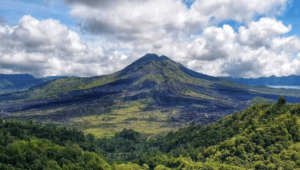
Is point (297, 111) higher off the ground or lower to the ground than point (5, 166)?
higher

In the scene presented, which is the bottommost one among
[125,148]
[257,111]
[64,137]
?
[125,148]

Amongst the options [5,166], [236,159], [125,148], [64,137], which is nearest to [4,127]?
[64,137]

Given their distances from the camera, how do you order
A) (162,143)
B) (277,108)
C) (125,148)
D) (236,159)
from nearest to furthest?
(236,159) < (277,108) < (162,143) < (125,148)

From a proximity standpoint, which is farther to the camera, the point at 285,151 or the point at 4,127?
the point at 4,127

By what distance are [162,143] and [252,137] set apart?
8574cm

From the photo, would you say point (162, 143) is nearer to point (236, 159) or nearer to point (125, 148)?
point (125, 148)

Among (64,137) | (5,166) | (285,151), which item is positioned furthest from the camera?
(64,137)

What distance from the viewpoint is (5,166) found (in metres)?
72.4

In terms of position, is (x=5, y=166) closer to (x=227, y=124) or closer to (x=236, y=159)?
(x=236, y=159)

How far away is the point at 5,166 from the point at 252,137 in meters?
76.1

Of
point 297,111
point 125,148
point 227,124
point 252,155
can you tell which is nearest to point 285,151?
point 252,155

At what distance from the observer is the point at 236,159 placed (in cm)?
9125

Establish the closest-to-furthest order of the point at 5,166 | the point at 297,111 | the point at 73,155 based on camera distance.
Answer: the point at 5,166 → the point at 73,155 → the point at 297,111

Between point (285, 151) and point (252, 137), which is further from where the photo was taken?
point (252, 137)
